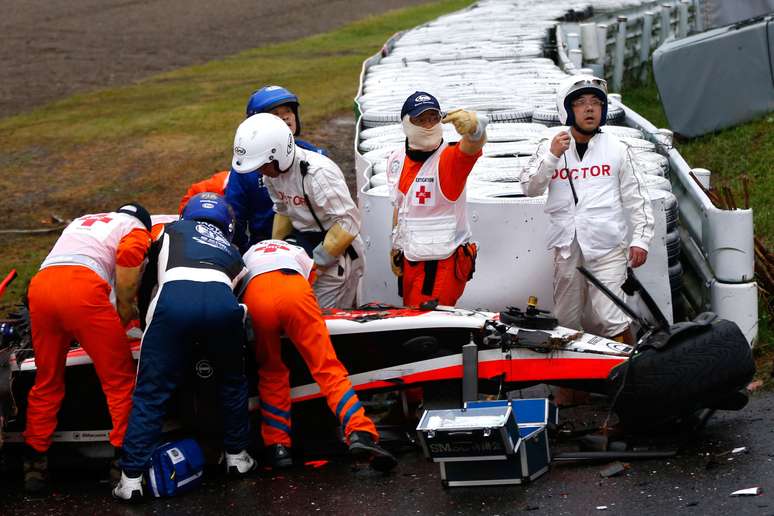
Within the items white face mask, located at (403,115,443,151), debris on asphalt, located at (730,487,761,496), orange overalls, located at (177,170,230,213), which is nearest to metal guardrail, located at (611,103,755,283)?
white face mask, located at (403,115,443,151)

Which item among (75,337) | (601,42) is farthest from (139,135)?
(75,337)

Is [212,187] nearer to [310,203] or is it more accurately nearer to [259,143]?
[310,203]

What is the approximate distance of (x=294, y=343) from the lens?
6941mm

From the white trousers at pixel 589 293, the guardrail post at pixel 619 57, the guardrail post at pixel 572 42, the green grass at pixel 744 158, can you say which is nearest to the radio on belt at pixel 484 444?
the white trousers at pixel 589 293

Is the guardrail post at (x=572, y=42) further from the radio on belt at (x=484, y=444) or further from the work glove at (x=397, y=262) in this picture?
the radio on belt at (x=484, y=444)

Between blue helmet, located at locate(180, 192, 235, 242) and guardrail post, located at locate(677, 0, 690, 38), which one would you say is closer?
blue helmet, located at locate(180, 192, 235, 242)

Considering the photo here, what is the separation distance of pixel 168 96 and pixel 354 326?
13.8 metres

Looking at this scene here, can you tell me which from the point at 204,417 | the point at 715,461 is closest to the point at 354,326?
the point at 204,417

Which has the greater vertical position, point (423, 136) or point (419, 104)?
point (419, 104)

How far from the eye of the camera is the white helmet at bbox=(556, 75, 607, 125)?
7.50 meters

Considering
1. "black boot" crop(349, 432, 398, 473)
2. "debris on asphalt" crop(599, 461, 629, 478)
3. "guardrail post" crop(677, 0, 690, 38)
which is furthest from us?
"guardrail post" crop(677, 0, 690, 38)

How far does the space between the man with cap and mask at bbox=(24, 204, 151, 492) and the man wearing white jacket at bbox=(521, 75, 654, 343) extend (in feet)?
7.95

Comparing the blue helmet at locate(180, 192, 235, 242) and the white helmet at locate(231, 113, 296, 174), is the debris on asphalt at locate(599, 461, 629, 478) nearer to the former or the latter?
the blue helmet at locate(180, 192, 235, 242)

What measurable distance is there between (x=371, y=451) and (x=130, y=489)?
1269 millimetres
